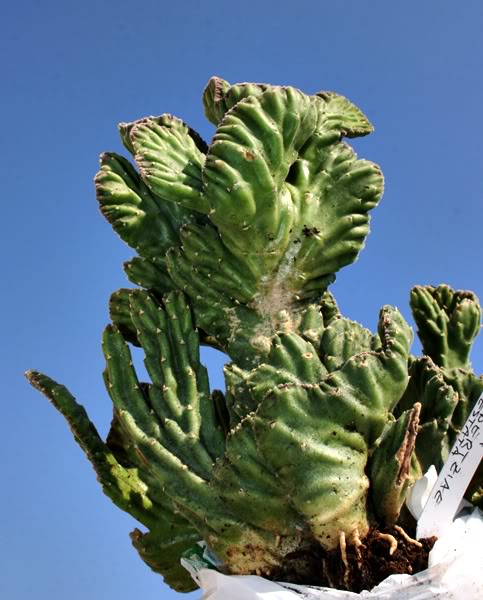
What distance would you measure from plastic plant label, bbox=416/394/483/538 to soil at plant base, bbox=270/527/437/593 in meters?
0.05

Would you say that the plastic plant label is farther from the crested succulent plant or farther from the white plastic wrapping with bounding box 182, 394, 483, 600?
the crested succulent plant

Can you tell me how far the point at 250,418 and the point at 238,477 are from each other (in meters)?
0.20

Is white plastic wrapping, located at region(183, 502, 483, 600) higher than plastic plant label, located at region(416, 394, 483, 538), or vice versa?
plastic plant label, located at region(416, 394, 483, 538)

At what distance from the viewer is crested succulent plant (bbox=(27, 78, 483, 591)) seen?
8.02ft

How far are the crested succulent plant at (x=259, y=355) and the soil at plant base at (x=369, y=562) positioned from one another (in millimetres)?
40

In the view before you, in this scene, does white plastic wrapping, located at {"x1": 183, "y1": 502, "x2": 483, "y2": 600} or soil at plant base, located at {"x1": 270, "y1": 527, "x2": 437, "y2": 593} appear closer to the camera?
white plastic wrapping, located at {"x1": 183, "y1": 502, "x2": 483, "y2": 600}

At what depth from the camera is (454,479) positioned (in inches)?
95.7

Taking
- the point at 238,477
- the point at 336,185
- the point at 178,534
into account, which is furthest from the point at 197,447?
the point at 336,185

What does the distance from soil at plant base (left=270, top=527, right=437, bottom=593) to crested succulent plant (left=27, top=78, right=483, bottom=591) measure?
40mm

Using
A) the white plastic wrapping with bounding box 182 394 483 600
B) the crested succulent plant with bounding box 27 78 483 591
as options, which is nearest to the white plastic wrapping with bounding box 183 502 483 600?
the white plastic wrapping with bounding box 182 394 483 600

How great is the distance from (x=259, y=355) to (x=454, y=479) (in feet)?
2.79

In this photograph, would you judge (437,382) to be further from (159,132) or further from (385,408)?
(159,132)

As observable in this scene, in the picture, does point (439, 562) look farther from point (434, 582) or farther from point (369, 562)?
point (369, 562)

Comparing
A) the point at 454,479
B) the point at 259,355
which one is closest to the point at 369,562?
the point at 454,479
